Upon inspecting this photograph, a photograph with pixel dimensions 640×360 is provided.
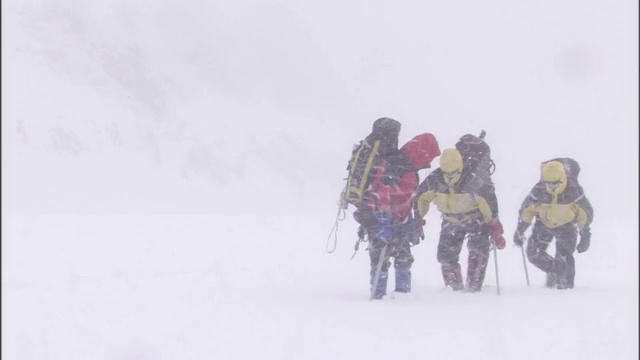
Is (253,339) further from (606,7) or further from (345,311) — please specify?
(606,7)

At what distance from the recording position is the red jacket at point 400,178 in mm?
9078

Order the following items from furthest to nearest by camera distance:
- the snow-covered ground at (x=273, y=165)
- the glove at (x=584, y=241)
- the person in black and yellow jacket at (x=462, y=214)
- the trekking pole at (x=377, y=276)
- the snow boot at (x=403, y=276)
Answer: the glove at (x=584, y=241), the person in black and yellow jacket at (x=462, y=214), the snow boot at (x=403, y=276), the trekking pole at (x=377, y=276), the snow-covered ground at (x=273, y=165)

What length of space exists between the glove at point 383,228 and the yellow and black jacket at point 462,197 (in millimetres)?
484

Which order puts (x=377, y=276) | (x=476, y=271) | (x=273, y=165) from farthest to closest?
(x=273, y=165), (x=476, y=271), (x=377, y=276)

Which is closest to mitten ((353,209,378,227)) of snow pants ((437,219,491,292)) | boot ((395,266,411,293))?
boot ((395,266,411,293))

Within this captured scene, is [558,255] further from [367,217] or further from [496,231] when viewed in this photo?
[367,217]

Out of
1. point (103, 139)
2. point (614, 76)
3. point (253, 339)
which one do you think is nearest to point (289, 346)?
point (253, 339)

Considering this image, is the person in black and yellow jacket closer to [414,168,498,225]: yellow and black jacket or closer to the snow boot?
[414,168,498,225]: yellow and black jacket

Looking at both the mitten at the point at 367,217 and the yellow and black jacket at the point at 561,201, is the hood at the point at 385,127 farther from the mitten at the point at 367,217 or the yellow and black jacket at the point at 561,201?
the yellow and black jacket at the point at 561,201

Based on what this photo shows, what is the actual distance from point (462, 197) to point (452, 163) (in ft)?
1.49

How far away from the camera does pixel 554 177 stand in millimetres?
9766

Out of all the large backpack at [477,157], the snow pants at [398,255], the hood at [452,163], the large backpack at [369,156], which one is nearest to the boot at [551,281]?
the large backpack at [477,157]

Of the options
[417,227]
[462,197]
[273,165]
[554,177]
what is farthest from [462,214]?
[273,165]

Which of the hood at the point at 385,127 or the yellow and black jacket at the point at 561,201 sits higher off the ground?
the hood at the point at 385,127
